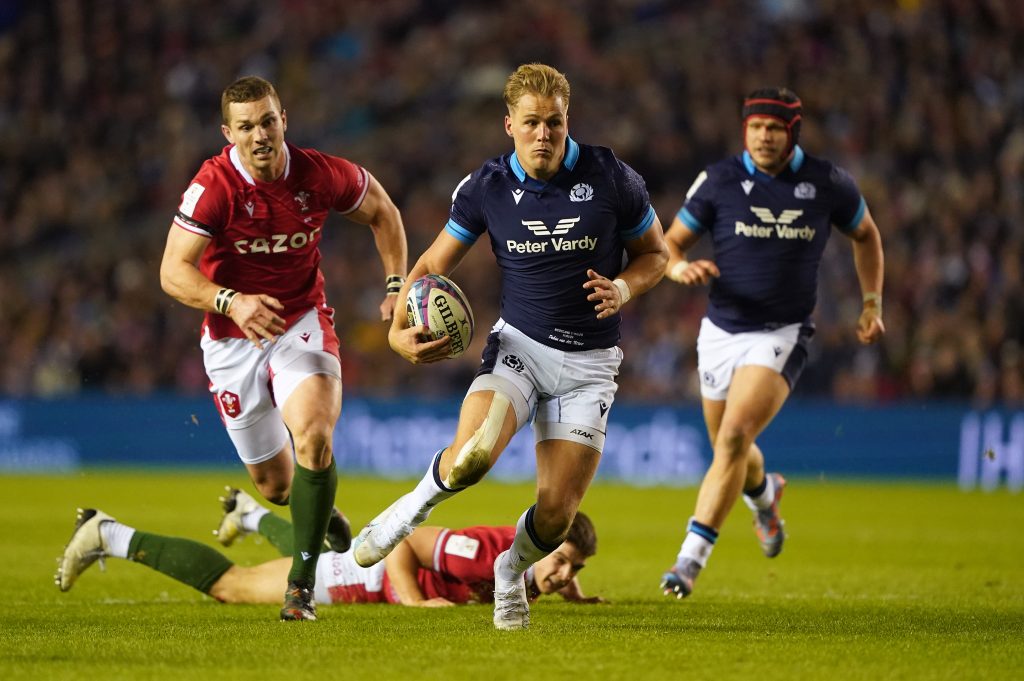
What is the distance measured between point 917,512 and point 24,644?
36.0 ft

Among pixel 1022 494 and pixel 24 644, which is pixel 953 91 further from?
pixel 24 644

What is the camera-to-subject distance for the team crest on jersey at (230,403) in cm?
798

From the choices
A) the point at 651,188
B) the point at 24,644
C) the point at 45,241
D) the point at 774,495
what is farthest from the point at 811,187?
the point at 45,241

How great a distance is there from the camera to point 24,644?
20.3 ft

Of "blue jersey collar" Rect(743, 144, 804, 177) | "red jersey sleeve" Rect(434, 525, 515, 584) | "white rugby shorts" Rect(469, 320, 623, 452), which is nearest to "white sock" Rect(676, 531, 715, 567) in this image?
"red jersey sleeve" Rect(434, 525, 515, 584)

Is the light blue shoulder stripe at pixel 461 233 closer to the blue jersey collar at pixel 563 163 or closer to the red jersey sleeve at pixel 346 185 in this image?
the blue jersey collar at pixel 563 163

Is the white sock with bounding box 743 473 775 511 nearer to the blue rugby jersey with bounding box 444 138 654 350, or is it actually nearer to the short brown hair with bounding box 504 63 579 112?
the blue rugby jersey with bounding box 444 138 654 350

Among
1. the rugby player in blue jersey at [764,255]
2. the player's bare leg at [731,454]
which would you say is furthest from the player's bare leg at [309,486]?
the rugby player in blue jersey at [764,255]

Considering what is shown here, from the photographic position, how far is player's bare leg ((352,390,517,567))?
20.9 ft

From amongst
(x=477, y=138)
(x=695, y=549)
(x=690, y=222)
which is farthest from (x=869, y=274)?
(x=477, y=138)

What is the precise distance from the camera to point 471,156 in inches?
918

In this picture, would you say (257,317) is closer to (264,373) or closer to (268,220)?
(268,220)

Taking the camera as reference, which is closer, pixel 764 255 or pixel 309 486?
pixel 309 486

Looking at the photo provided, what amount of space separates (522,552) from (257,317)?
1.71 meters
